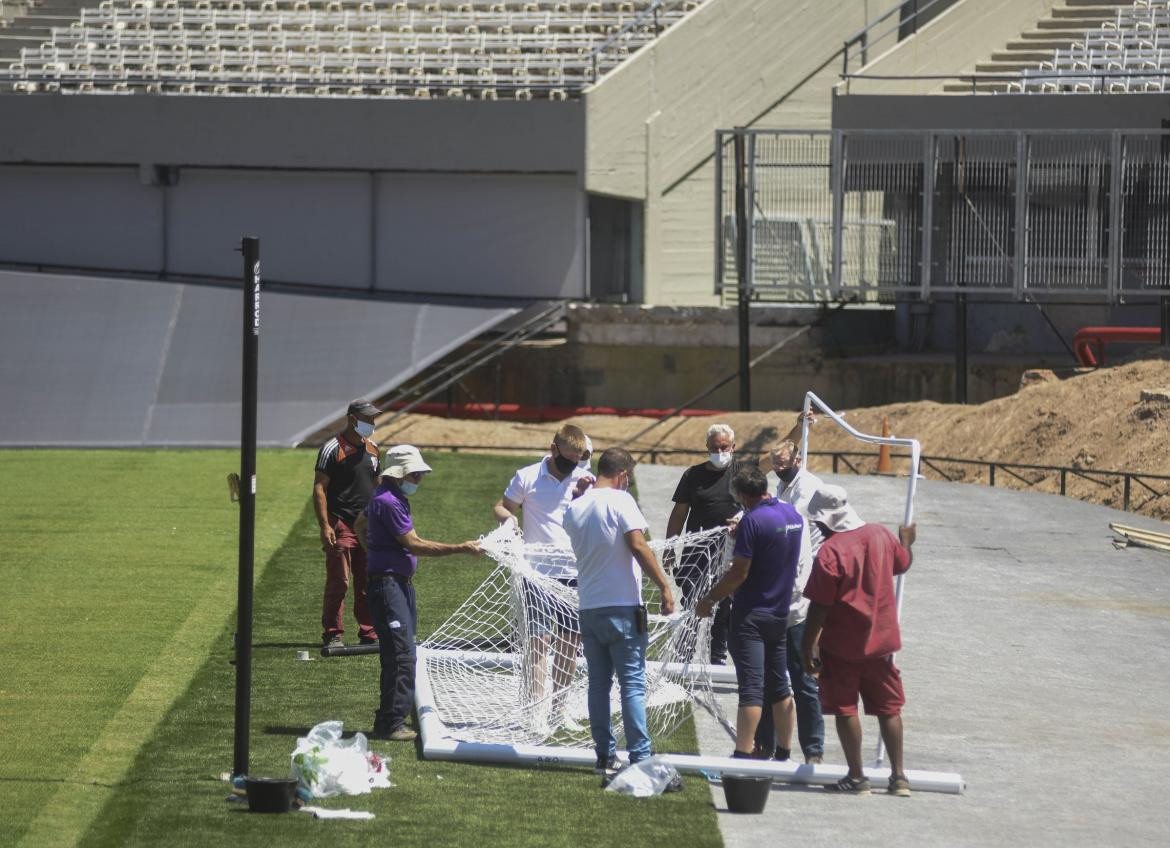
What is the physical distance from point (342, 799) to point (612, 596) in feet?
5.96

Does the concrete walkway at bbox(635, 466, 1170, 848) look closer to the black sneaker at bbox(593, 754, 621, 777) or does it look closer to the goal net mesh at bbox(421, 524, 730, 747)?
the goal net mesh at bbox(421, 524, 730, 747)

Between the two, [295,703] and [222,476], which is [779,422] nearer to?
[222,476]

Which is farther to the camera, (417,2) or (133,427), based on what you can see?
(417,2)

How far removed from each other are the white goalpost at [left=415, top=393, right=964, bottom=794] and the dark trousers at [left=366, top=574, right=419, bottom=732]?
20cm

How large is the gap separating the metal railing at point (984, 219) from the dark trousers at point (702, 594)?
1752cm

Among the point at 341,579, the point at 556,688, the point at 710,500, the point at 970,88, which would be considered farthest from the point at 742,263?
the point at 556,688

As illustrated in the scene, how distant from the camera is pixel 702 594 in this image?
1166cm

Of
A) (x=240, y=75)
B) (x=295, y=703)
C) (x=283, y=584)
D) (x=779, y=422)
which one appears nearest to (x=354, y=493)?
(x=295, y=703)

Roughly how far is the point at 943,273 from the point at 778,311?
15.8 ft

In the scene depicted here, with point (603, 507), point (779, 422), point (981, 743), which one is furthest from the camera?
point (779, 422)

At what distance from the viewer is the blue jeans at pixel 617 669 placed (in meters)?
9.99

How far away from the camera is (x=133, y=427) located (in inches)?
1142

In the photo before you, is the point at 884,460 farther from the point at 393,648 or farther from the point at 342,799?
the point at 342,799

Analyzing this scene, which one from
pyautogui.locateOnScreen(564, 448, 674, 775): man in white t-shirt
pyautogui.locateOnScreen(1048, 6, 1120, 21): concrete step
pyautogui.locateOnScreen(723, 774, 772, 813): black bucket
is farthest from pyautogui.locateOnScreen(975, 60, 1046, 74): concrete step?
pyautogui.locateOnScreen(723, 774, 772, 813): black bucket
